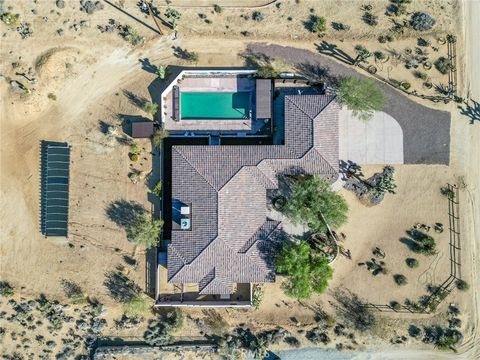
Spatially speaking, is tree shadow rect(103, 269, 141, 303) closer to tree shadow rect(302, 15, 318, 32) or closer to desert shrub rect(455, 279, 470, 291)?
tree shadow rect(302, 15, 318, 32)

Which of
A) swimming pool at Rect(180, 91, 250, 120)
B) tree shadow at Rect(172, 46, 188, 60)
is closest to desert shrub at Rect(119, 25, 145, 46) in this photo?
tree shadow at Rect(172, 46, 188, 60)

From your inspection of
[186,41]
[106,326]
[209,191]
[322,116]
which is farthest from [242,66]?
[106,326]

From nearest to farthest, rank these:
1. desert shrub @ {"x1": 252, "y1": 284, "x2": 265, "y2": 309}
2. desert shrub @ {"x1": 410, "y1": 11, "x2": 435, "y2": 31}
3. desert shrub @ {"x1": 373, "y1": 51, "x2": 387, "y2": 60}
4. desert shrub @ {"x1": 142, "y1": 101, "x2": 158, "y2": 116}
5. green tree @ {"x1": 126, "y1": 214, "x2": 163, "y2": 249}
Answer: green tree @ {"x1": 126, "y1": 214, "x2": 163, "y2": 249}, desert shrub @ {"x1": 142, "y1": 101, "x2": 158, "y2": 116}, desert shrub @ {"x1": 252, "y1": 284, "x2": 265, "y2": 309}, desert shrub @ {"x1": 410, "y1": 11, "x2": 435, "y2": 31}, desert shrub @ {"x1": 373, "y1": 51, "x2": 387, "y2": 60}

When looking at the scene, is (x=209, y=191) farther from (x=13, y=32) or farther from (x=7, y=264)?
(x=13, y=32)

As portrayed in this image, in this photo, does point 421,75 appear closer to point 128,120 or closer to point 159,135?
point 159,135

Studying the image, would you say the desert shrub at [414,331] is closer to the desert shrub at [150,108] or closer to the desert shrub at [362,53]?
the desert shrub at [362,53]

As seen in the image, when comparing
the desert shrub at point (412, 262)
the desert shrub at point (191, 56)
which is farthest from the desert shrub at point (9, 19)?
the desert shrub at point (412, 262)


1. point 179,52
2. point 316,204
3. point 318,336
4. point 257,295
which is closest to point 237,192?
point 316,204
